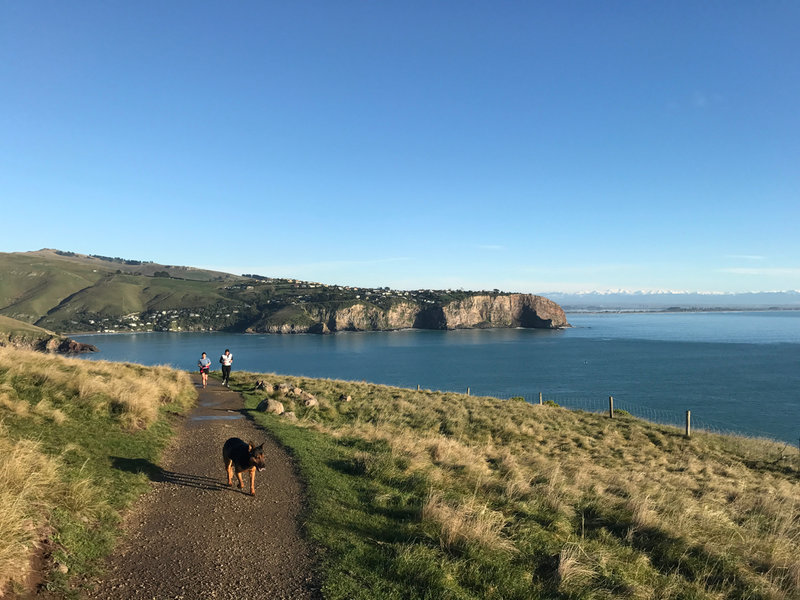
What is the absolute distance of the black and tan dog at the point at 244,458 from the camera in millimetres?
7980

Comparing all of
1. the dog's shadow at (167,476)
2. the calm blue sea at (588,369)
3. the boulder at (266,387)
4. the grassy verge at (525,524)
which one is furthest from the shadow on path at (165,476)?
the calm blue sea at (588,369)

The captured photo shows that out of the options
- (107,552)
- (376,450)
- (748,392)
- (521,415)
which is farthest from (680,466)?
(748,392)

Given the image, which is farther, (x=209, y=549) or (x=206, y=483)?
(x=206, y=483)

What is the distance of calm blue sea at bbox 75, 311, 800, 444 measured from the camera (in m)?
48.7

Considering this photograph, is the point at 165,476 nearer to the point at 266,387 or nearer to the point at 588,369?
the point at 266,387

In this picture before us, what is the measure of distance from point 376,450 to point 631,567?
6992 mm

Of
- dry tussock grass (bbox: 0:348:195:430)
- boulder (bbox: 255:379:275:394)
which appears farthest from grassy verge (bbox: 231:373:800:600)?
boulder (bbox: 255:379:275:394)

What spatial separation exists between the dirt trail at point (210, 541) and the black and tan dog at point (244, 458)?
11.1 inches

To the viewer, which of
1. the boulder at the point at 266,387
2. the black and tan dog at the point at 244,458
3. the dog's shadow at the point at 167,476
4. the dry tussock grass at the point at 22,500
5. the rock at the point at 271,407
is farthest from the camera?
the boulder at the point at 266,387

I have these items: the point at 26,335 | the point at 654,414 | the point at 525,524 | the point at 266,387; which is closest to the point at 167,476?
the point at 525,524

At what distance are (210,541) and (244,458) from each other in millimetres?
1961

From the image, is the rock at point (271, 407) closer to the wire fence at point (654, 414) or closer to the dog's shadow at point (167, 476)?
the dog's shadow at point (167, 476)

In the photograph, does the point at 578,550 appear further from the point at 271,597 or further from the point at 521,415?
the point at 521,415

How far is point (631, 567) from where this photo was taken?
657cm
